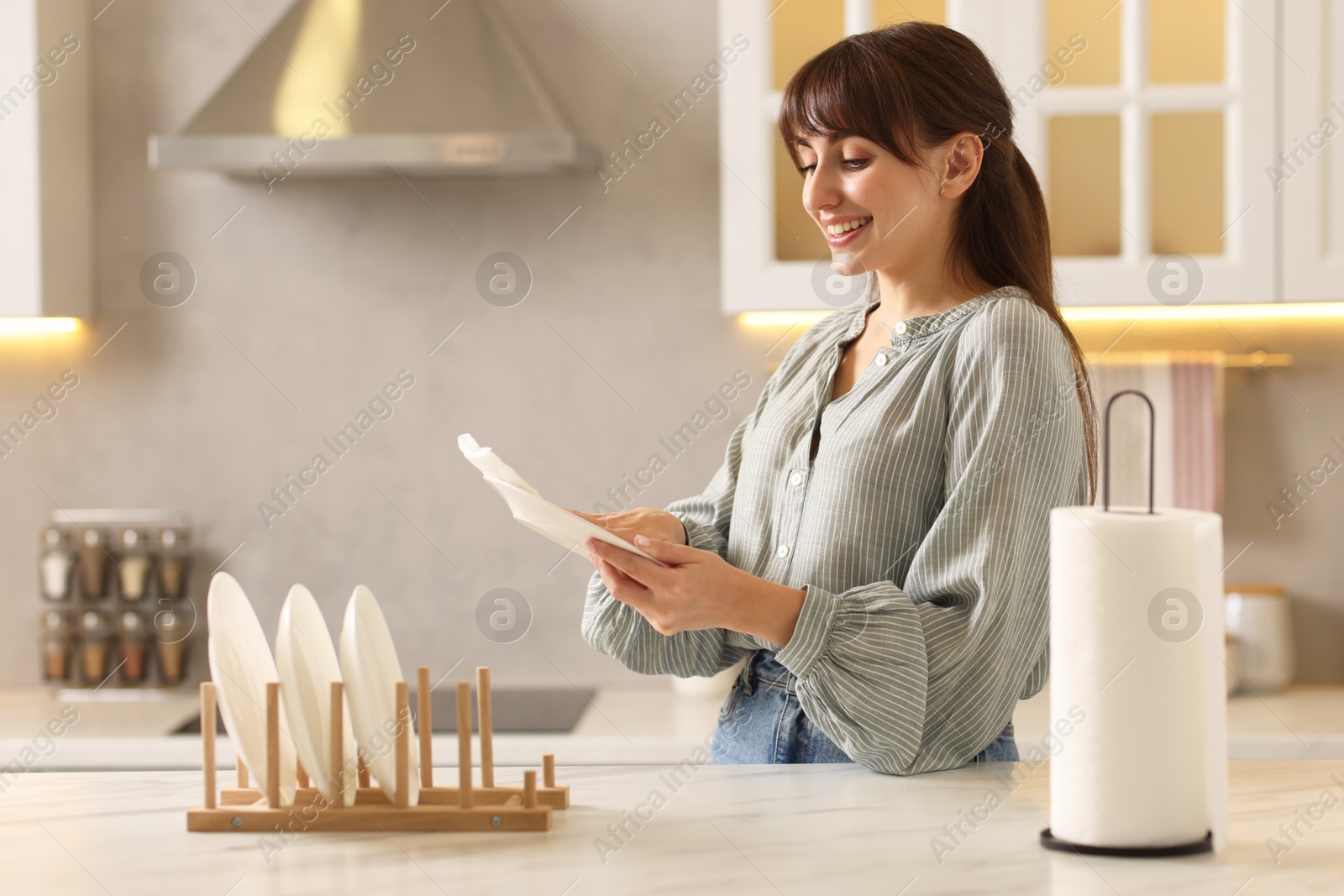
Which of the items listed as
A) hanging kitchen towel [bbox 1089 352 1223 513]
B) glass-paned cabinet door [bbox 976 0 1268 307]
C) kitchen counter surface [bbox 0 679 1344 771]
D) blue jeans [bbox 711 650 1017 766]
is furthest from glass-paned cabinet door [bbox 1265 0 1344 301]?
blue jeans [bbox 711 650 1017 766]

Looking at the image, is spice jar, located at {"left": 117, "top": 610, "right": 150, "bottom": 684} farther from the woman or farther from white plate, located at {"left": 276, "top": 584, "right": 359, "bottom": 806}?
white plate, located at {"left": 276, "top": 584, "right": 359, "bottom": 806}

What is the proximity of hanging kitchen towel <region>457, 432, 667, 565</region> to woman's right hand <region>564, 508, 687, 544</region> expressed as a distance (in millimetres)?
243

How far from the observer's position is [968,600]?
2.99ft

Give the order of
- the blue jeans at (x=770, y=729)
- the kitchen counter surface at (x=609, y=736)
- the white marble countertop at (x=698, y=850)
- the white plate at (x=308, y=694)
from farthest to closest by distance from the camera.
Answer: the kitchen counter surface at (x=609, y=736) → the blue jeans at (x=770, y=729) → the white plate at (x=308, y=694) → the white marble countertop at (x=698, y=850)

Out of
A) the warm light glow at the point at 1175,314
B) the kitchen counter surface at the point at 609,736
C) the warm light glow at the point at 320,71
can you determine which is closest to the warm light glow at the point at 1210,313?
the warm light glow at the point at 1175,314

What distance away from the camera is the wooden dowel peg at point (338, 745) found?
0.76 meters

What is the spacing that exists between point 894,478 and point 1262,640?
1352 mm

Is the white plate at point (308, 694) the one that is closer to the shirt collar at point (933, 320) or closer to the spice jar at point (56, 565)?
the shirt collar at point (933, 320)

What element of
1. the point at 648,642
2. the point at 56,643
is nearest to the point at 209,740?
the point at 648,642

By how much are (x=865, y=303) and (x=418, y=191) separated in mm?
1233

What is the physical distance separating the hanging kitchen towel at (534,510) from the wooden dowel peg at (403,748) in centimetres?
13

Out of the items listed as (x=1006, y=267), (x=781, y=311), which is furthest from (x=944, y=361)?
(x=781, y=311)

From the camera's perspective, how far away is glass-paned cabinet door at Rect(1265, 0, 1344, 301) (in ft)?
6.09

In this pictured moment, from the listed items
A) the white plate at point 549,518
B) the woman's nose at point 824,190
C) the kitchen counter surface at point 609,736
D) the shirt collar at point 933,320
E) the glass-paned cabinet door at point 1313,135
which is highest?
the glass-paned cabinet door at point 1313,135
